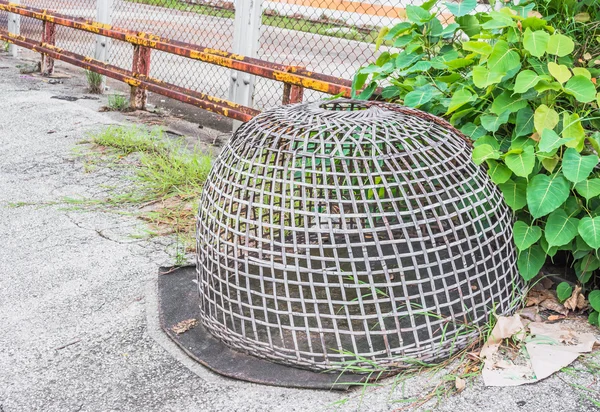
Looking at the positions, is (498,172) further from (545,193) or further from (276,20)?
(276,20)

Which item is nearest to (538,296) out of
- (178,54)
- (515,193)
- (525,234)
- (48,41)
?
(525,234)

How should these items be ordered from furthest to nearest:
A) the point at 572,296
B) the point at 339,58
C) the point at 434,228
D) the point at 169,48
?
the point at 339,58, the point at 169,48, the point at 434,228, the point at 572,296

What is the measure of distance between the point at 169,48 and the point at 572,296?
4225 millimetres

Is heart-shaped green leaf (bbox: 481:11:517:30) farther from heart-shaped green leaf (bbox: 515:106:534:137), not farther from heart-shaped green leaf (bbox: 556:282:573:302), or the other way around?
heart-shaped green leaf (bbox: 556:282:573:302)

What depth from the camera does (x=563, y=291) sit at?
10.1 feet

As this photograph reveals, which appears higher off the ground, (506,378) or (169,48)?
(169,48)

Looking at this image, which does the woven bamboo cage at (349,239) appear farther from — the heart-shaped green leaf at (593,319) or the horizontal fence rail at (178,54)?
the horizontal fence rail at (178,54)

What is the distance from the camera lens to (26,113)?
664 centimetres

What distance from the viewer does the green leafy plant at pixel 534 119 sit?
9.26 ft

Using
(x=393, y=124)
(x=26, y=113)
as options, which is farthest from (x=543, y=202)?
(x=26, y=113)

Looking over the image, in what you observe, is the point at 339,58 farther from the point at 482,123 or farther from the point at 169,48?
the point at 482,123

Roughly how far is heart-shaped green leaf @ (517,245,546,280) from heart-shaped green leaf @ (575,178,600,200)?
1.07ft

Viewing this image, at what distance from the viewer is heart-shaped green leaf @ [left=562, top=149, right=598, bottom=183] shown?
8.99ft

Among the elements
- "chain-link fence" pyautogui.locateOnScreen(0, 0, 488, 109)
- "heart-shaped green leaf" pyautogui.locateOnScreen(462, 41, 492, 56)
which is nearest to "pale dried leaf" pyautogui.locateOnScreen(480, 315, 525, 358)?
"heart-shaped green leaf" pyautogui.locateOnScreen(462, 41, 492, 56)
